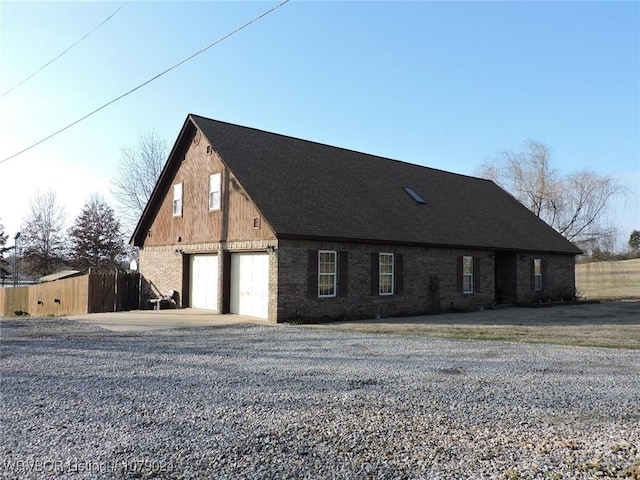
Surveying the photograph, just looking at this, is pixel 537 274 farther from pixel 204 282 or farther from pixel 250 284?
pixel 204 282

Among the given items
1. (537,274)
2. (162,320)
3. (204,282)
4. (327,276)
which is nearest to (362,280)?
(327,276)

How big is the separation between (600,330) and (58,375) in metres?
13.3

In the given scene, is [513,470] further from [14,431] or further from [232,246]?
[232,246]

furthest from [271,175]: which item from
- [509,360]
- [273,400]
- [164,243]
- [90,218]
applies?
[90,218]

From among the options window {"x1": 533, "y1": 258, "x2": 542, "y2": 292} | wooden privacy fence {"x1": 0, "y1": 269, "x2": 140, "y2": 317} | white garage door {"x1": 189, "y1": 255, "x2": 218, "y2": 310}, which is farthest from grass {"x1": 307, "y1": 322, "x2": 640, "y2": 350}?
wooden privacy fence {"x1": 0, "y1": 269, "x2": 140, "y2": 317}

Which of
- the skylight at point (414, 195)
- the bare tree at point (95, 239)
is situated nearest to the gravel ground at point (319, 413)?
the skylight at point (414, 195)

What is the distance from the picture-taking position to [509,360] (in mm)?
Result: 9016

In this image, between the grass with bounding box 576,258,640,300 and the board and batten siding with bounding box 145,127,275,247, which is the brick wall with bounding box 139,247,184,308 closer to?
the board and batten siding with bounding box 145,127,275,247

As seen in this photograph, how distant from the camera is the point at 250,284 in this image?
16922 millimetres

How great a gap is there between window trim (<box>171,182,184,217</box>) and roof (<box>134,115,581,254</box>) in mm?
844

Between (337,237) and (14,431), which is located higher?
(337,237)

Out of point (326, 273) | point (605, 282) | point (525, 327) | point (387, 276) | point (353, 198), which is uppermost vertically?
point (353, 198)

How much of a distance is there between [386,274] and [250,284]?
4822 millimetres

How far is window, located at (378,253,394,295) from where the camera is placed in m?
18.0
